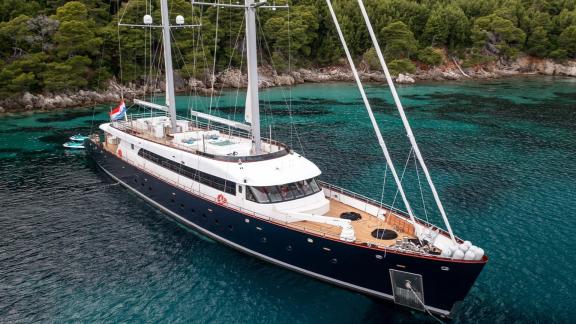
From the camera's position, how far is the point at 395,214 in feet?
73.8

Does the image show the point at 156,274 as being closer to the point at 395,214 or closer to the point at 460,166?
the point at 395,214

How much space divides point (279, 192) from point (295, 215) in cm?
174

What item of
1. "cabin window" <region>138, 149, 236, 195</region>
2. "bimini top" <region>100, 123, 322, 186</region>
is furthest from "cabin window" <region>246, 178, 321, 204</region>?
"cabin window" <region>138, 149, 236, 195</region>

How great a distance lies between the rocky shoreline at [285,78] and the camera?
65.3 m

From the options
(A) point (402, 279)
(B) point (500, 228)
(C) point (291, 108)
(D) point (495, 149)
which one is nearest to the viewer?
(A) point (402, 279)

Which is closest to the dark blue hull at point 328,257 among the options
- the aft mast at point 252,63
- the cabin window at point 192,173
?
the cabin window at point 192,173

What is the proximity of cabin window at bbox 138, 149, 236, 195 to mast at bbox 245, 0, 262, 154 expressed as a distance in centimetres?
292

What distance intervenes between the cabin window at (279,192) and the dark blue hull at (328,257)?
1185 millimetres

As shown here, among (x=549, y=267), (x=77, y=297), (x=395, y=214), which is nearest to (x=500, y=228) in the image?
(x=549, y=267)

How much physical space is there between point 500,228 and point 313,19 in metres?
91.1

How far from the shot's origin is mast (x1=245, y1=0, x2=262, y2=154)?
22.7 meters

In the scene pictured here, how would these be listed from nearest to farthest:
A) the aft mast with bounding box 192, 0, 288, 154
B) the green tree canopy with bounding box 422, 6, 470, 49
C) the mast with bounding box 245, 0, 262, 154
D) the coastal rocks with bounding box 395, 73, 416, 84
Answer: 1. the aft mast with bounding box 192, 0, 288, 154
2. the mast with bounding box 245, 0, 262, 154
3. the coastal rocks with bounding box 395, 73, 416, 84
4. the green tree canopy with bounding box 422, 6, 470, 49

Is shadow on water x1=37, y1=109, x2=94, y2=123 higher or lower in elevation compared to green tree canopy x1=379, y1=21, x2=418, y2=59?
lower

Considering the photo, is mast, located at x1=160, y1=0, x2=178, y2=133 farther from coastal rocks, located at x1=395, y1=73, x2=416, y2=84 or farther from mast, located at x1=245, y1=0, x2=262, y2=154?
coastal rocks, located at x1=395, y1=73, x2=416, y2=84
